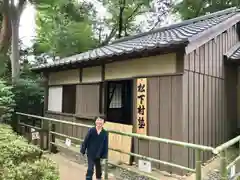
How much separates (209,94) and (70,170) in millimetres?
3942

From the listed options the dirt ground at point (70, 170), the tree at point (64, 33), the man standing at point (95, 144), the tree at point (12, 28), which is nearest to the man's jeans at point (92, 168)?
the man standing at point (95, 144)

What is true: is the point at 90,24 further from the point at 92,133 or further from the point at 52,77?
the point at 92,133

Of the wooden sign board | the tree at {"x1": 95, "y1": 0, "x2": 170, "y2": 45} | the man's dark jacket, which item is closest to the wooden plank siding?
the wooden sign board

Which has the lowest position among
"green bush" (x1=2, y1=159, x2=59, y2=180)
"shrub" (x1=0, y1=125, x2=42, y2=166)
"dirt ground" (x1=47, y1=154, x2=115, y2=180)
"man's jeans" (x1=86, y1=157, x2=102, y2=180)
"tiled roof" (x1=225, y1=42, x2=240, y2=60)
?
"dirt ground" (x1=47, y1=154, x2=115, y2=180)

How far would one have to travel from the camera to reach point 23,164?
321cm

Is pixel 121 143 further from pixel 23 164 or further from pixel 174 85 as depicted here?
pixel 23 164

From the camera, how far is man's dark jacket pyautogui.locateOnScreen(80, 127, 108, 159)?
481cm

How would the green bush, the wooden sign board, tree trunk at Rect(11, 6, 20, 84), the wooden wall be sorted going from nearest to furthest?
the green bush → the wooden wall → the wooden sign board → tree trunk at Rect(11, 6, 20, 84)

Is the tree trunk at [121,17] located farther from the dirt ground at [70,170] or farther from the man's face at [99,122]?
the man's face at [99,122]

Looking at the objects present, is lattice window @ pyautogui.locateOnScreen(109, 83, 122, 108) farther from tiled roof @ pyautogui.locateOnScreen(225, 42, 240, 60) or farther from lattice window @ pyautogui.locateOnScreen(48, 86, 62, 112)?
tiled roof @ pyautogui.locateOnScreen(225, 42, 240, 60)

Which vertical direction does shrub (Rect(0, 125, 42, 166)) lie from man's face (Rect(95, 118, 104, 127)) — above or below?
below

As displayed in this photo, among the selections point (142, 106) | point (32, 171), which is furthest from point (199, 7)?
point (32, 171)

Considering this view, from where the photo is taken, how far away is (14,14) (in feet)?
38.8

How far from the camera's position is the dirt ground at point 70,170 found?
218 inches
